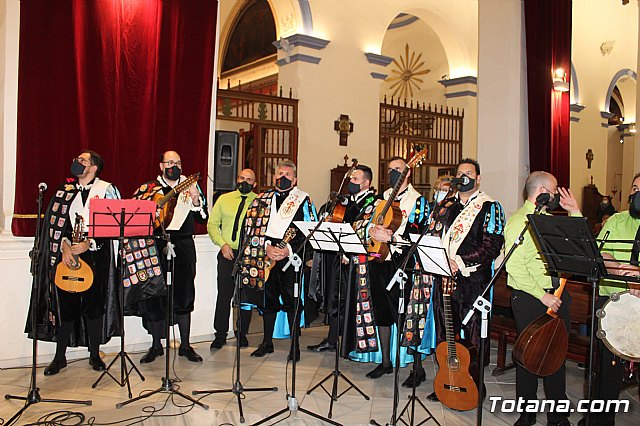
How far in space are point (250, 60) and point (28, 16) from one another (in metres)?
8.87

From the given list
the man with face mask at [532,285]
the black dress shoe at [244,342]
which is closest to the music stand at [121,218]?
the black dress shoe at [244,342]

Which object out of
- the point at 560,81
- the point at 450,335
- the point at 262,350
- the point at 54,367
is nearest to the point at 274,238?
the point at 262,350

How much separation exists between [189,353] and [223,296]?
0.67 meters

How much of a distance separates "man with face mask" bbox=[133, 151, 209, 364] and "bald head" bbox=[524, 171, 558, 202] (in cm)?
266

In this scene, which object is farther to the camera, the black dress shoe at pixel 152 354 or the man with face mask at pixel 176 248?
the black dress shoe at pixel 152 354

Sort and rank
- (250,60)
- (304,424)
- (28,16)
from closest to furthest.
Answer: (304,424) → (28,16) → (250,60)

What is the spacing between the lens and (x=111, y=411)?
4148mm

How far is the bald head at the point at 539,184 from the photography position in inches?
149

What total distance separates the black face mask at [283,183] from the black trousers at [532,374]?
2.35 m

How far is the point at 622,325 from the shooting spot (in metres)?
3.18

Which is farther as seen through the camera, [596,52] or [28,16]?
[596,52]

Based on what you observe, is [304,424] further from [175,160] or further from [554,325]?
[175,160]

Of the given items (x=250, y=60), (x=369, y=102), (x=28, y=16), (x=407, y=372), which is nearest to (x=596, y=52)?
(x=369, y=102)

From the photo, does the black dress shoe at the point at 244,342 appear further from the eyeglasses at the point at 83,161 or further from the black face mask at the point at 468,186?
the black face mask at the point at 468,186
